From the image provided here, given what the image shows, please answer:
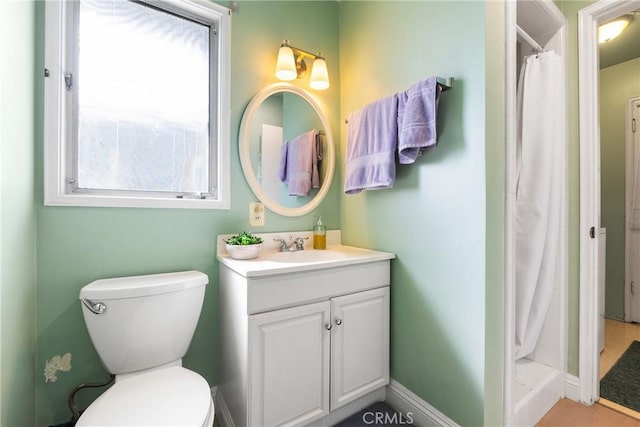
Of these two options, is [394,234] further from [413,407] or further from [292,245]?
[413,407]

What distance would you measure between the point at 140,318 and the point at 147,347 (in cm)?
13

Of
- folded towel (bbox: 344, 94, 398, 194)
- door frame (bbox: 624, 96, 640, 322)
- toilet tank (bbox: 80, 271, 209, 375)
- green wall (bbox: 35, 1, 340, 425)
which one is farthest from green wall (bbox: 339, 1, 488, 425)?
door frame (bbox: 624, 96, 640, 322)

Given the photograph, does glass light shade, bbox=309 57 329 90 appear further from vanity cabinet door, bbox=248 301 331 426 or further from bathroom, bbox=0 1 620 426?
vanity cabinet door, bbox=248 301 331 426

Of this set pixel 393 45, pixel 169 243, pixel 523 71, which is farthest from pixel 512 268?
pixel 169 243

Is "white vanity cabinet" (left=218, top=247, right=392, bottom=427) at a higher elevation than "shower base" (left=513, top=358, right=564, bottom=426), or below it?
higher

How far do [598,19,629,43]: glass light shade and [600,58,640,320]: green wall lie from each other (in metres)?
0.76

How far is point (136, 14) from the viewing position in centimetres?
137

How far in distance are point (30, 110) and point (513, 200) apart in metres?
1.95

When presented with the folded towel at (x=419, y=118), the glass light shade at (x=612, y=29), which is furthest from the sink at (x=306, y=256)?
the glass light shade at (x=612, y=29)

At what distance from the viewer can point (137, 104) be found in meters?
1.35

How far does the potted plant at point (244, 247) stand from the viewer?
1349 millimetres

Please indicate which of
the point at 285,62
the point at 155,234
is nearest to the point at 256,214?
the point at 155,234

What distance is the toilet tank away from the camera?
1062mm

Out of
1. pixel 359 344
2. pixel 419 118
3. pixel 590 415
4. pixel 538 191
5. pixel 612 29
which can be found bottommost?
pixel 590 415
